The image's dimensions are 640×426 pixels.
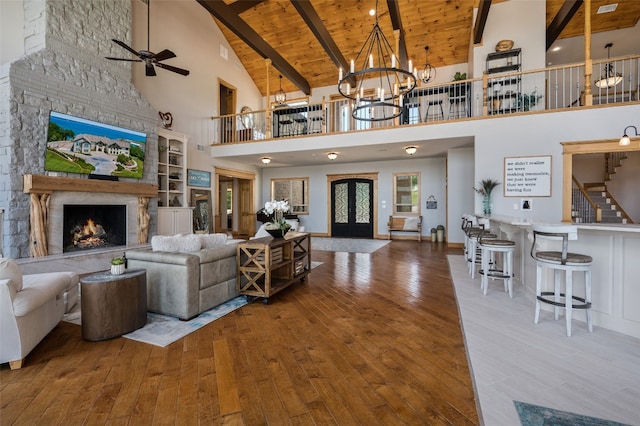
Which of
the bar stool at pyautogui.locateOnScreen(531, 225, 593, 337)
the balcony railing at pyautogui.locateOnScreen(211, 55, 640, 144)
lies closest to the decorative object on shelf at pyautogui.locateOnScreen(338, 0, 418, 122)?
the balcony railing at pyautogui.locateOnScreen(211, 55, 640, 144)

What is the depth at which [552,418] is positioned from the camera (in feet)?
5.45

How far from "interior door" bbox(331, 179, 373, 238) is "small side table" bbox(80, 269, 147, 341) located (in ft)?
27.0

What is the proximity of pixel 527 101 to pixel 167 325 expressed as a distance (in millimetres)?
8041

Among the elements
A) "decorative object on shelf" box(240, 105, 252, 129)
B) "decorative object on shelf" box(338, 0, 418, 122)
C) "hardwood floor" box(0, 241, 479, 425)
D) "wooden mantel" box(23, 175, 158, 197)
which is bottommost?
"hardwood floor" box(0, 241, 479, 425)

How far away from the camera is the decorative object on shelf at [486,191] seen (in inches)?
241

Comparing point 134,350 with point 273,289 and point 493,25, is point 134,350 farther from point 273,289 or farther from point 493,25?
point 493,25

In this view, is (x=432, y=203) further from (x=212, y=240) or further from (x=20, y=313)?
(x=20, y=313)

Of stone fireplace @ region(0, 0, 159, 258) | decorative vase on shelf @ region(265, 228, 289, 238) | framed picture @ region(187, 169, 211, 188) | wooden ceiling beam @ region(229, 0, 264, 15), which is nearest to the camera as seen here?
decorative vase on shelf @ region(265, 228, 289, 238)

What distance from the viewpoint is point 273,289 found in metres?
3.70

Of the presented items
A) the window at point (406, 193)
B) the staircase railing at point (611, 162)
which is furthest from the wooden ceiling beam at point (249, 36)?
the staircase railing at point (611, 162)

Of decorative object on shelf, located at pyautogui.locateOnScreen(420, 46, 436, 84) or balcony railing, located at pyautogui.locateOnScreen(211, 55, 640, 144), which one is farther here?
decorative object on shelf, located at pyautogui.locateOnScreen(420, 46, 436, 84)

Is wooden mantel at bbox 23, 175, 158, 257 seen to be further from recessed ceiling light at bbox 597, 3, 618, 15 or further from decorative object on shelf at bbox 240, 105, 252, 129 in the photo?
recessed ceiling light at bbox 597, 3, 618, 15

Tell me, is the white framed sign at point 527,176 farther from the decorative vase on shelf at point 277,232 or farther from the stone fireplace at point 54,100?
the stone fireplace at point 54,100

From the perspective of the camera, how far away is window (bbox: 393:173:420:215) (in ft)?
31.7
